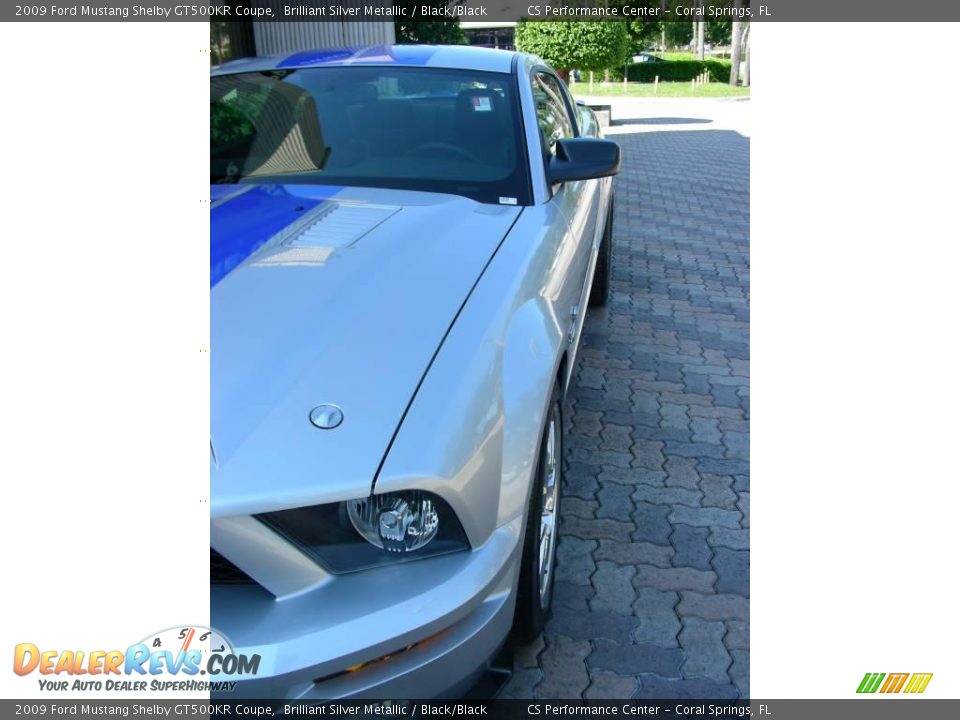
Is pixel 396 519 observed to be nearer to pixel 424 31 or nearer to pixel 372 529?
pixel 372 529

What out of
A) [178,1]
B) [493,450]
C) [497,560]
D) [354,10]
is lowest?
[497,560]

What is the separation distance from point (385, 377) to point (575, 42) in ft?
53.3

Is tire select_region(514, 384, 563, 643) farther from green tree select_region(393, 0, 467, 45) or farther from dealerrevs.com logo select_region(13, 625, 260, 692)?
green tree select_region(393, 0, 467, 45)

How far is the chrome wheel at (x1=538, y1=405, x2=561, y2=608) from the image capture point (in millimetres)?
2221

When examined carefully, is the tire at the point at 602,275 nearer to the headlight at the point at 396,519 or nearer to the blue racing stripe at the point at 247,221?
the blue racing stripe at the point at 247,221

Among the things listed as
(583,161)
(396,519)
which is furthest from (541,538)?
(583,161)

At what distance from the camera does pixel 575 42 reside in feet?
54.5

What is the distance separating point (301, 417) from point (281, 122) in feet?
5.62

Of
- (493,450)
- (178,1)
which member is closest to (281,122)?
(178,1)

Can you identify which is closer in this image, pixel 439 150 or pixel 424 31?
pixel 439 150

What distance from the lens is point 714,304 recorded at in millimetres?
5465

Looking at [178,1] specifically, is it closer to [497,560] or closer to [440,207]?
[440,207]

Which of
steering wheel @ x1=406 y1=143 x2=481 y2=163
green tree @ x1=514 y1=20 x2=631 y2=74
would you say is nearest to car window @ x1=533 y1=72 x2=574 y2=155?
steering wheel @ x1=406 y1=143 x2=481 y2=163
